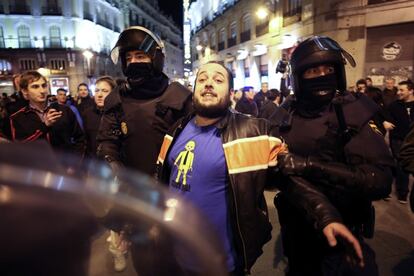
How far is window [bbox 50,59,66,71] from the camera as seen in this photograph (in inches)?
1490

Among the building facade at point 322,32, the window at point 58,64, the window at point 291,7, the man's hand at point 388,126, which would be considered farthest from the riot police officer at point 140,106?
the window at point 58,64

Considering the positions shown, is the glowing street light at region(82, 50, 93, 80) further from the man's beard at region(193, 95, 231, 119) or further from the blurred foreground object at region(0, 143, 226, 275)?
the blurred foreground object at region(0, 143, 226, 275)

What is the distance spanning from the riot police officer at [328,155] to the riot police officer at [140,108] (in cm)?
94

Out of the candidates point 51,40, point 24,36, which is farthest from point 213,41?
point 24,36

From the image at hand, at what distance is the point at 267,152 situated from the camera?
2000 mm

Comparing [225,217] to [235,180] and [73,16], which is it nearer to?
[235,180]

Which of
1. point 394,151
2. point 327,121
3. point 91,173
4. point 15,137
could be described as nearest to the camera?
point 91,173

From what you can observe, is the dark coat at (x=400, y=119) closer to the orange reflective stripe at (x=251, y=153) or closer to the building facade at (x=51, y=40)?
the orange reflective stripe at (x=251, y=153)

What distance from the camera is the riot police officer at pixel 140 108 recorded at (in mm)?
2639

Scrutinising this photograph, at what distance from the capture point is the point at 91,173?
79 centimetres

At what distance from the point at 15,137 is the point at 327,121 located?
341cm

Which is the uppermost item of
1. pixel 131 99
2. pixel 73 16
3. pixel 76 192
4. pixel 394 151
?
pixel 73 16

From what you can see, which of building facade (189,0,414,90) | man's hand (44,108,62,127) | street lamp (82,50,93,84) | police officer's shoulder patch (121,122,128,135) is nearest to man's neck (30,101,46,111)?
man's hand (44,108,62,127)

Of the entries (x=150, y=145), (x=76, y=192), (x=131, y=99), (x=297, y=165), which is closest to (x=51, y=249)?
(x=76, y=192)
